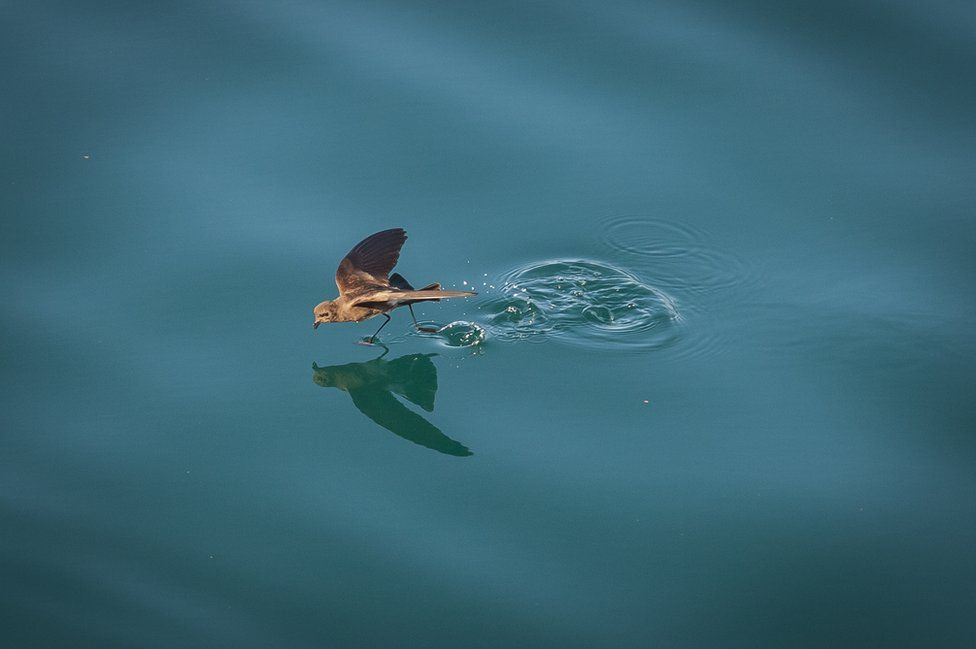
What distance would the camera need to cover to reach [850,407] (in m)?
7.72

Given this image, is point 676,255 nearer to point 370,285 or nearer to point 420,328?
point 420,328

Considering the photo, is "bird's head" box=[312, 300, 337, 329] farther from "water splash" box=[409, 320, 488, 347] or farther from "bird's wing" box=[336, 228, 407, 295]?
"water splash" box=[409, 320, 488, 347]

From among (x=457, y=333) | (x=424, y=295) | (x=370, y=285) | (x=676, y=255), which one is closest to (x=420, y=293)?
(x=424, y=295)

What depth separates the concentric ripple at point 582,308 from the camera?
27.4 ft

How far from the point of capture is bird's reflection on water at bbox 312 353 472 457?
25.9 feet

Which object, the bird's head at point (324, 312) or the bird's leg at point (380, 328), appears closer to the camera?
the bird's head at point (324, 312)

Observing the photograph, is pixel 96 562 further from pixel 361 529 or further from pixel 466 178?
pixel 466 178

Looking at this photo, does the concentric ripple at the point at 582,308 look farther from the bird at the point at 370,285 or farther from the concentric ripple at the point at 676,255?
the bird at the point at 370,285

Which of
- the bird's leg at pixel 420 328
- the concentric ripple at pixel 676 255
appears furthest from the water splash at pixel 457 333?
the concentric ripple at pixel 676 255

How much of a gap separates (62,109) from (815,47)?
7.55 meters

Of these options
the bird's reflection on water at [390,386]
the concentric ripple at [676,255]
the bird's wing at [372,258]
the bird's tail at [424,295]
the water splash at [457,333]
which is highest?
the concentric ripple at [676,255]

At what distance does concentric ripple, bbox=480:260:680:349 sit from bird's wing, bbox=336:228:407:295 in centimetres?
86

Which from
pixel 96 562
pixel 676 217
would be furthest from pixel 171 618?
pixel 676 217

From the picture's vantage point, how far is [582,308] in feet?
27.9
